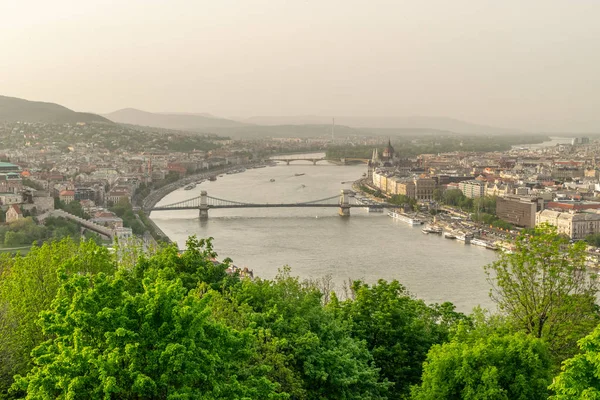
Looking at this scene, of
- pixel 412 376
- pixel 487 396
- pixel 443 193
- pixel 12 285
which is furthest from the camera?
pixel 443 193

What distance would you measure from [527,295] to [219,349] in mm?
2315

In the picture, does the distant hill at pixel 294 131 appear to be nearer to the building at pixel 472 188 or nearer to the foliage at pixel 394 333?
the building at pixel 472 188

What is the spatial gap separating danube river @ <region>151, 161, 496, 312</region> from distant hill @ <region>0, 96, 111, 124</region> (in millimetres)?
26496

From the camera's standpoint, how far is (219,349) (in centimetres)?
275

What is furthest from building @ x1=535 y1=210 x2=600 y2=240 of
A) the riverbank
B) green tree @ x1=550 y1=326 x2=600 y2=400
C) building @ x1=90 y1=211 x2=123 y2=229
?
green tree @ x1=550 y1=326 x2=600 y2=400

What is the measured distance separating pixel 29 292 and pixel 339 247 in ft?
31.0

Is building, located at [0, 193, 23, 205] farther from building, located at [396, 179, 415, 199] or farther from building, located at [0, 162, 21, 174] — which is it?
building, located at [396, 179, 415, 199]

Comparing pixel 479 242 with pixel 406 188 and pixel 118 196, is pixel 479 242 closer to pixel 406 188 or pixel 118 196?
pixel 406 188

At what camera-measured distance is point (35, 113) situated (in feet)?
155

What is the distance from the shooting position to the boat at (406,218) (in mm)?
17219

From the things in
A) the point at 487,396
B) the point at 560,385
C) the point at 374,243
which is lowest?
the point at 374,243

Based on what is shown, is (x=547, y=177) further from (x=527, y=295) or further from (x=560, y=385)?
(x=560, y=385)

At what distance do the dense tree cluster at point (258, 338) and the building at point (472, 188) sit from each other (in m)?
17.8

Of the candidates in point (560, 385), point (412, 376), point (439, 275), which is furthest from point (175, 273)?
point (439, 275)
